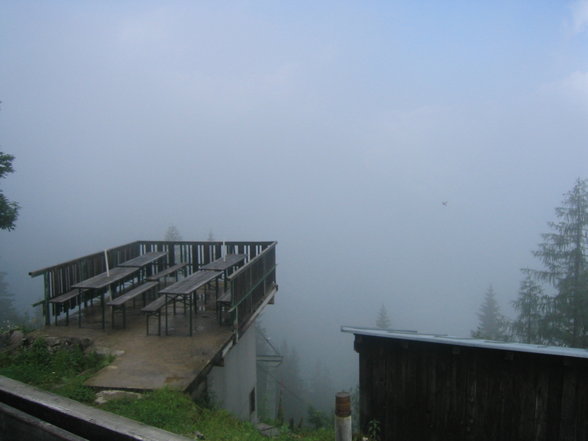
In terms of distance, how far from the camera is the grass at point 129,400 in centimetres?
537

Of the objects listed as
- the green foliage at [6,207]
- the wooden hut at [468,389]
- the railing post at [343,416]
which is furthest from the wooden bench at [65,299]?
the green foliage at [6,207]

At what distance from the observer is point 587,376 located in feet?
21.4

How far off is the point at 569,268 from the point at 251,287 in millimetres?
20756

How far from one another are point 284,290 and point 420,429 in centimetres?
16457

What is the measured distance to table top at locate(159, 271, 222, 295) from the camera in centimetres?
810

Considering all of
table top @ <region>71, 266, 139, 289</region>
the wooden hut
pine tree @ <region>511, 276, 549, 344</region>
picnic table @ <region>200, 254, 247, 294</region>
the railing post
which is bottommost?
pine tree @ <region>511, 276, 549, 344</region>

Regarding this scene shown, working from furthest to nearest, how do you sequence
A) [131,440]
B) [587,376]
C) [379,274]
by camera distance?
[379,274] → [587,376] → [131,440]

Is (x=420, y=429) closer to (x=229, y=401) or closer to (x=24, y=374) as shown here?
(x=229, y=401)

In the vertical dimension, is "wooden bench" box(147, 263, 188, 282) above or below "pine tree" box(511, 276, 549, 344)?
above

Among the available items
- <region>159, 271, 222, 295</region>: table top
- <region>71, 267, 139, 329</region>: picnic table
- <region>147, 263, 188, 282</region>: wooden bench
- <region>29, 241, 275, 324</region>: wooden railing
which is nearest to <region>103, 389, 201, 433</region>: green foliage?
<region>159, 271, 222, 295</region>: table top

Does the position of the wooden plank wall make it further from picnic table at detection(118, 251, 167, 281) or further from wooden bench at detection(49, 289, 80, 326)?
wooden bench at detection(49, 289, 80, 326)

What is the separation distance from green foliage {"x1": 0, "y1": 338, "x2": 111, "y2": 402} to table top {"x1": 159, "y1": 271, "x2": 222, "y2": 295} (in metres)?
1.58

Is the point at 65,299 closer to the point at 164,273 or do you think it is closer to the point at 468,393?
the point at 164,273

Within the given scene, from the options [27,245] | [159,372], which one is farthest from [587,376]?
[27,245]
